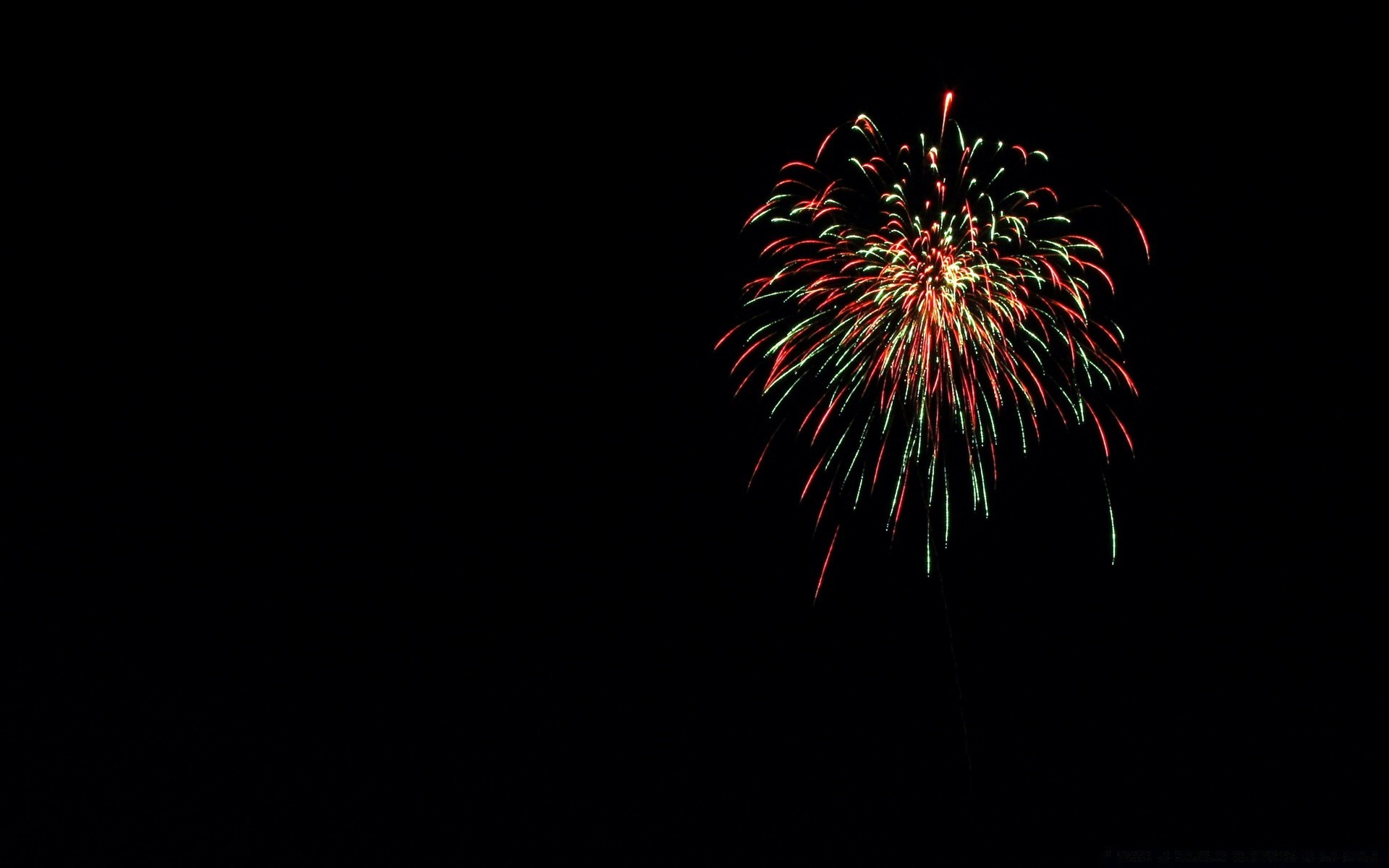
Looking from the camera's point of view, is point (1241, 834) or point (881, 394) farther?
point (1241, 834)

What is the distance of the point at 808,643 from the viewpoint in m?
32.7

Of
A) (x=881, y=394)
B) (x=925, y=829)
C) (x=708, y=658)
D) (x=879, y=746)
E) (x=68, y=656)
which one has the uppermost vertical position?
(x=881, y=394)

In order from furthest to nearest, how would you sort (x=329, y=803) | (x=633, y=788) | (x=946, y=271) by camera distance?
1. (x=633, y=788)
2. (x=329, y=803)
3. (x=946, y=271)

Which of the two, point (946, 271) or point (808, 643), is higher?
point (946, 271)

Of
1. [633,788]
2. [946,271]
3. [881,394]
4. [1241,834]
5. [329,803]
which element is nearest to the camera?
[946,271]

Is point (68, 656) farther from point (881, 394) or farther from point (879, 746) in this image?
point (881, 394)

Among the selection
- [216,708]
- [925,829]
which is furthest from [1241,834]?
[216,708]

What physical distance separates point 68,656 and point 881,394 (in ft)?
98.0

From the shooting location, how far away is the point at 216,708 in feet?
105

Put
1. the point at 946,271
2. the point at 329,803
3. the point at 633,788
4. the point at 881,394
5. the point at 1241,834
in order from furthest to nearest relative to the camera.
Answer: the point at 633,788, the point at 329,803, the point at 1241,834, the point at 881,394, the point at 946,271

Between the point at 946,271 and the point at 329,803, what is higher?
the point at 946,271

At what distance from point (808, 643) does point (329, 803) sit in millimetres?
14155

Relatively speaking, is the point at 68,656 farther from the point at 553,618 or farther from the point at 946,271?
the point at 946,271

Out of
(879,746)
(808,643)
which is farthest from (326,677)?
(879,746)
